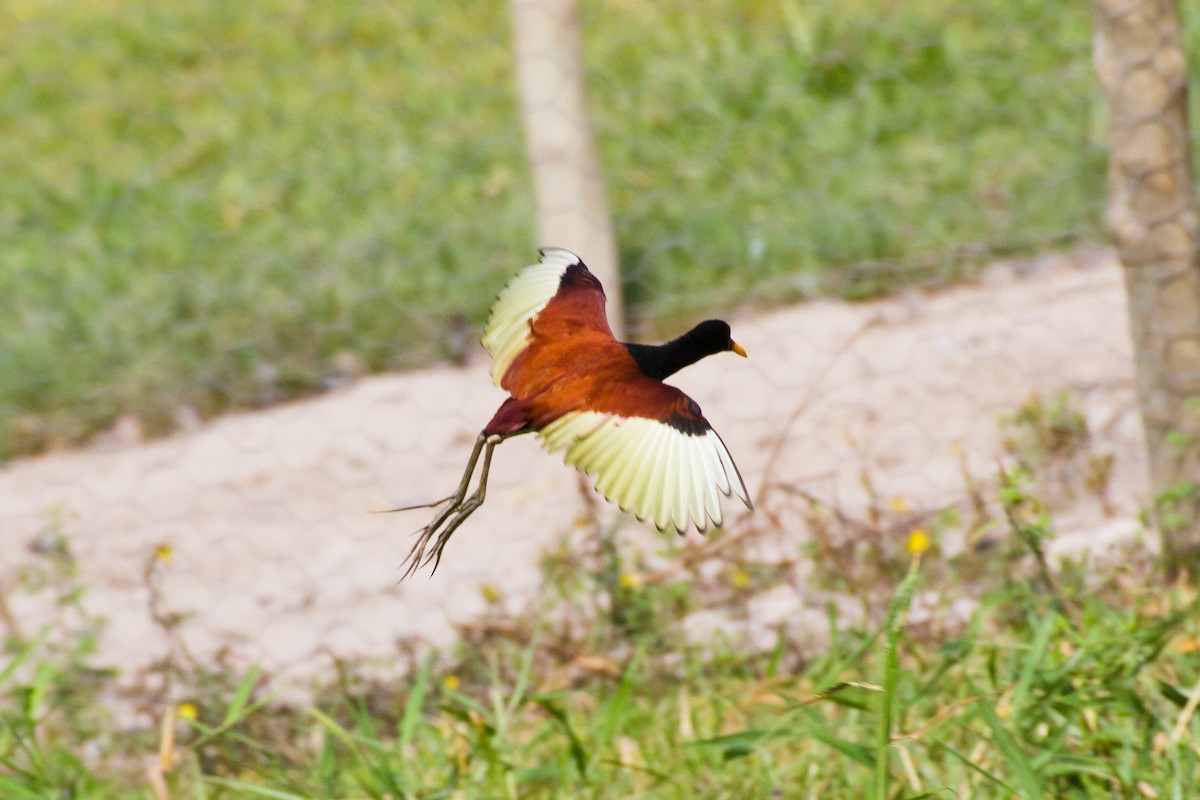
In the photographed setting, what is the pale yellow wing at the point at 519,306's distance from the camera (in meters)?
0.80

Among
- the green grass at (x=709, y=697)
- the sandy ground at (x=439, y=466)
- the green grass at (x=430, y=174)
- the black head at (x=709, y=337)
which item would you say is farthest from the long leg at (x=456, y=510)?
the green grass at (x=430, y=174)

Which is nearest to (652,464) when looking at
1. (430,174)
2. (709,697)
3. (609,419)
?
(609,419)

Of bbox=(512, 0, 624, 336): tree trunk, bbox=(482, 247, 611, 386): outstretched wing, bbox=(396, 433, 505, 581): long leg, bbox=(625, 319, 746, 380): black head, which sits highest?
bbox=(512, 0, 624, 336): tree trunk

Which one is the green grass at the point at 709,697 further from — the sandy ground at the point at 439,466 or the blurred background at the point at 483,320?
the sandy ground at the point at 439,466

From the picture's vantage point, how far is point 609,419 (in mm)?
711

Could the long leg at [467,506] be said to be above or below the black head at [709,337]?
below

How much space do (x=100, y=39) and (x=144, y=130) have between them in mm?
447

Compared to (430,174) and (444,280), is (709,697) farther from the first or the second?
(430,174)

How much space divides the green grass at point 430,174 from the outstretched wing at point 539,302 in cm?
192

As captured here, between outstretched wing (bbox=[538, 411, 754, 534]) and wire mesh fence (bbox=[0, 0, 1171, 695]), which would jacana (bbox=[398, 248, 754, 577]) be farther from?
wire mesh fence (bbox=[0, 0, 1171, 695])

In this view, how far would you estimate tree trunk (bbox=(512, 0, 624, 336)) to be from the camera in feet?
6.91

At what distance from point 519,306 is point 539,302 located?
1cm

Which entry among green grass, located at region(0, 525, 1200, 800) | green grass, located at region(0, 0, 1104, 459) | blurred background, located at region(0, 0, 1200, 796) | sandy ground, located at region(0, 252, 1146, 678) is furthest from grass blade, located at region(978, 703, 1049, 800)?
green grass, located at region(0, 0, 1104, 459)

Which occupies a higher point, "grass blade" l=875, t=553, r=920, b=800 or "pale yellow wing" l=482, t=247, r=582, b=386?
"pale yellow wing" l=482, t=247, r=582, b=386
